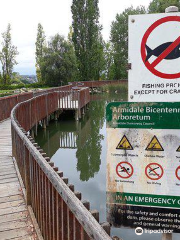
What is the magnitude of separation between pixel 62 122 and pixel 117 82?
2839 cm

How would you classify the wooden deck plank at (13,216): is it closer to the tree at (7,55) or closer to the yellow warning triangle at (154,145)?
the yellow warning triangle at (154,145)

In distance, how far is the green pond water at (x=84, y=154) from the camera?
682 cm

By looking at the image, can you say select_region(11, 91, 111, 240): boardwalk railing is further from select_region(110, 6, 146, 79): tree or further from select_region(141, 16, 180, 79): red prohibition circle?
select_region(110, 6, 146, 79): tree

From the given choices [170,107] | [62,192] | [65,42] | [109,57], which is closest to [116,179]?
[62,192]

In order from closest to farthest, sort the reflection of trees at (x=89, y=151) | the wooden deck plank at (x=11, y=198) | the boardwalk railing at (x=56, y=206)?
1. the boardwalk railing at (x=56, y=206)
2. the wooden deck plank at (x=11, y=198)
3. the reflection of trees at (x=89, y=151)

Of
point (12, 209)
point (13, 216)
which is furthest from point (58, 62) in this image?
point (13, 216)

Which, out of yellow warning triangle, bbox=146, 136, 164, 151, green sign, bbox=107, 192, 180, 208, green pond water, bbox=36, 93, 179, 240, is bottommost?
green pond water, bbox=36, 93, 179, 240

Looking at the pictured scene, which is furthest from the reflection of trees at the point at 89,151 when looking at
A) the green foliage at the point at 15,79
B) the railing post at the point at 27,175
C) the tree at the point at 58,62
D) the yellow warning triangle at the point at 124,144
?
the green foliage at the point at 15,79

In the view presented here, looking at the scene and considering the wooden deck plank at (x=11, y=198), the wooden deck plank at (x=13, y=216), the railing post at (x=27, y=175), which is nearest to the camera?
the wooden deck plank at (x=13, y=216)

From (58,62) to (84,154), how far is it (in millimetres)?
29257

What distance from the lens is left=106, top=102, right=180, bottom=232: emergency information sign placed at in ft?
6.81

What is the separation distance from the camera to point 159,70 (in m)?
→ 2.15

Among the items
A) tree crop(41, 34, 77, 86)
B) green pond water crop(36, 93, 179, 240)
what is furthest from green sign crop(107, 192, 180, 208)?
tree crop(41, 34, 77, 86)

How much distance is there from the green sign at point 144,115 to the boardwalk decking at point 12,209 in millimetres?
1873
